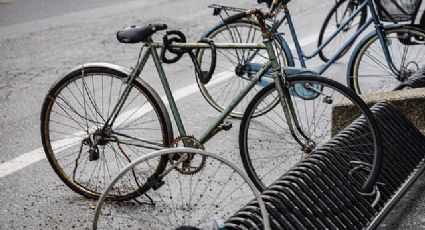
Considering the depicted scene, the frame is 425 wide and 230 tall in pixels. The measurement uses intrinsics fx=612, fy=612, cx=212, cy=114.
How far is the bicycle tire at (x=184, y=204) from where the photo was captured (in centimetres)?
446

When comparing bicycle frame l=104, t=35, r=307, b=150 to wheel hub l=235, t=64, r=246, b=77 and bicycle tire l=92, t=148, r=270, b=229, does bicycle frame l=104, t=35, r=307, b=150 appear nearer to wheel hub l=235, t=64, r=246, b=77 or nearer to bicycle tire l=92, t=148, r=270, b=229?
bicycle tire l=92, t=148, r=270, b=229

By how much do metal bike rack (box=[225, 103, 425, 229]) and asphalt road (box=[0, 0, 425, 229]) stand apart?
24cm

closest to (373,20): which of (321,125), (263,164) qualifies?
(321,125)

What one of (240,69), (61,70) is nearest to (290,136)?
(240,69)

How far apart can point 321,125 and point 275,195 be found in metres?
2.51

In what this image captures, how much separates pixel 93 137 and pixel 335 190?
71.9 inches

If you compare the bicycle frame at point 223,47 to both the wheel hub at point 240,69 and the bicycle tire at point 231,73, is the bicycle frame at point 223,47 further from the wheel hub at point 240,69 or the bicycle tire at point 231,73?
the wheel hub at point 240,69

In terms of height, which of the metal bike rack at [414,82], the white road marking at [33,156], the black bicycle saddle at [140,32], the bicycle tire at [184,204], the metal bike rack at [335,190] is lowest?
the metal bike rack at [335,190]

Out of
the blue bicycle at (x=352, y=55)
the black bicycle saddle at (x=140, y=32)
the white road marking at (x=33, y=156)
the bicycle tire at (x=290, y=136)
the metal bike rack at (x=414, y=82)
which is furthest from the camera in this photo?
the blue bicycle at (x=352, y=55)

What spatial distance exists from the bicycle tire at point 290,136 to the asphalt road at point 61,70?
280 mm

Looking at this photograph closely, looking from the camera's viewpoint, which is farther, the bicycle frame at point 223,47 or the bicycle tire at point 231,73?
the bicycle tire at point 231,73

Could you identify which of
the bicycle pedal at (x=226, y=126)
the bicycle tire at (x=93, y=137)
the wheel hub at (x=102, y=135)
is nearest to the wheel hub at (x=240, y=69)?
the bicycle tire at (x=93, y=137)

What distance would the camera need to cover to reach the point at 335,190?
4012 mm

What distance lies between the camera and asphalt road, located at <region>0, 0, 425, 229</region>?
470 centimetres
